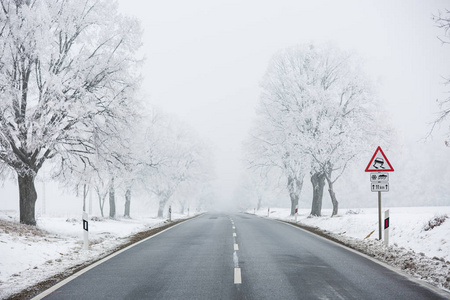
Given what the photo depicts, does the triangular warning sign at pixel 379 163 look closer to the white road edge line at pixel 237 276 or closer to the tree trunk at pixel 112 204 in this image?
the white road edge line at pixel 237 276

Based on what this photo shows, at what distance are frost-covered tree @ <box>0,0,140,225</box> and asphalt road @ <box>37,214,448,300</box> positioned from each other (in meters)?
5.50

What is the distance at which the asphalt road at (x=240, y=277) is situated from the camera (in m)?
5.26

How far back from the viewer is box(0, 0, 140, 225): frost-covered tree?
35.4ft

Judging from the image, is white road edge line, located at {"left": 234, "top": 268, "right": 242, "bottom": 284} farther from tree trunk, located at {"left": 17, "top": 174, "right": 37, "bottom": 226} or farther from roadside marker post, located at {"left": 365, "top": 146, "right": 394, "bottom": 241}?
tree trunk, located at {"left": 17, "top": 174, "right": 37, "bottom": 226}

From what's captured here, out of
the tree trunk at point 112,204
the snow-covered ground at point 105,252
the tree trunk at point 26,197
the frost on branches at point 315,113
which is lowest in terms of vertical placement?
the tree trunk at point 112,204

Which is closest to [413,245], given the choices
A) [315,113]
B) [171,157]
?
[315,113]

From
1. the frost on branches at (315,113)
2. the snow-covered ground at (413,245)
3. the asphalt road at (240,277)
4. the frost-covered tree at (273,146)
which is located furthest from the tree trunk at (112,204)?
the snow-covered ground at (413,245)

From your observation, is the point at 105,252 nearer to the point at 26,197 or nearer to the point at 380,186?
the point at 26,197

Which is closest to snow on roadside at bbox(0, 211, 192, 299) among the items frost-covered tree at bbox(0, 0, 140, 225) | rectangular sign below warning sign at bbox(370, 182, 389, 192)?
frost-covered tree at bbox(0, 0, 140, 225)

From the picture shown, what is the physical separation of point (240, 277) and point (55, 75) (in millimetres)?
9345

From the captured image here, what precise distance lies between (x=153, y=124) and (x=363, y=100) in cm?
1862

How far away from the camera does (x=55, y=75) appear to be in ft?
37.0

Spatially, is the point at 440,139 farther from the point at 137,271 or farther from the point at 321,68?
the point at 137,271

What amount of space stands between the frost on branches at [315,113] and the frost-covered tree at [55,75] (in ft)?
38.1
